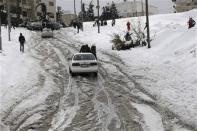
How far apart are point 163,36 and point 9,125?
3273 centimetres

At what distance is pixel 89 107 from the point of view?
18.7 meters

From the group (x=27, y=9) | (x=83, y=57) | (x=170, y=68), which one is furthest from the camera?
(x=27, y=9)

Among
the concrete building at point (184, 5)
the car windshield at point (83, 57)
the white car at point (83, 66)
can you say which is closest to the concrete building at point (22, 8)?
the concrete building at point (184, 5)

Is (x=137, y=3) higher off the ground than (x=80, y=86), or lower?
higher

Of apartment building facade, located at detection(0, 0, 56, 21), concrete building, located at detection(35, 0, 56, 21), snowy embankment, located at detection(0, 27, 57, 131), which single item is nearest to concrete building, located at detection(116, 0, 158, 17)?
concrete building, located at detection(35, 0, 56, 21)

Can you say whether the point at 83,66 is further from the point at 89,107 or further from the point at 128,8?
the point at 128,8

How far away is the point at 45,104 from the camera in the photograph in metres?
19.5

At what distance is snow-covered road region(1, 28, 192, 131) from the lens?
15289mm

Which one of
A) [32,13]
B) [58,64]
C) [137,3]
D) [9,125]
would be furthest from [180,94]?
[137,3]

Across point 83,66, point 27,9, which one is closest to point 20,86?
point 83,66

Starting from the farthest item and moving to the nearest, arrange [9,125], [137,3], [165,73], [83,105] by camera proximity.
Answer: [137,3], [165,73], [83,105], [9,125]

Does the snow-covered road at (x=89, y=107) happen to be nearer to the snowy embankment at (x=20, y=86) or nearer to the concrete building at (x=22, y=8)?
the snowy embankment at (x=20, y=86)

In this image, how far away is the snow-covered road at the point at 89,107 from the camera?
15.3 m

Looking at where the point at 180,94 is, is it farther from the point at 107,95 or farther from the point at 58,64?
the point at 58,64
